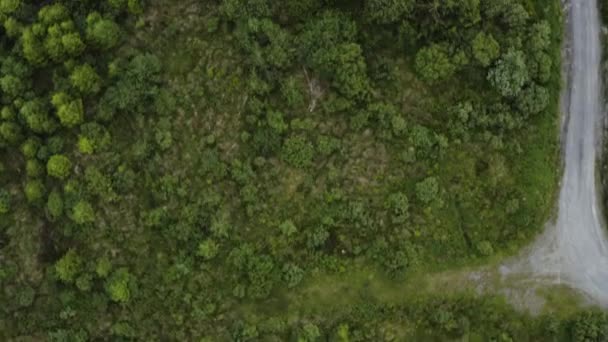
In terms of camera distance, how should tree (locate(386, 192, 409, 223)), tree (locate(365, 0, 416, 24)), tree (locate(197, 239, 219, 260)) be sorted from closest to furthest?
1. tree (locate(365, 0, 416, 24))
2. tree (locate(386, 192, 409, 223))
3. tree (locate(197, 239, 219, 260))

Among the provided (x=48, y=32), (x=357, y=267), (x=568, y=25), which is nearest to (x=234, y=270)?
(x=357, y=267)

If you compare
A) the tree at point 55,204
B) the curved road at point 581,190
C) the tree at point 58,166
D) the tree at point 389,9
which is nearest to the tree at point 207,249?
the tree at point 55,204

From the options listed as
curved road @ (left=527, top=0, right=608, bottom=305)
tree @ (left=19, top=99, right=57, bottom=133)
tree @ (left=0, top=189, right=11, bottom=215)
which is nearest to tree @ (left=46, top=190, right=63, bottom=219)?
tree @ (left=0, top=189, right=11, bottom=215)

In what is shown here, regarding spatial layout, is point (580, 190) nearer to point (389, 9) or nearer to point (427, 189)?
point (427, 189)

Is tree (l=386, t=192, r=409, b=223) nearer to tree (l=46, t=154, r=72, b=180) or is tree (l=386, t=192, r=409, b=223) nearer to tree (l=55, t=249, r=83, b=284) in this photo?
tree (l=55, t=249, r=83, b=284)

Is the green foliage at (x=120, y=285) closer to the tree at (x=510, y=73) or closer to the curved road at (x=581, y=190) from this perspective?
the curved road at (x=581, y=190)

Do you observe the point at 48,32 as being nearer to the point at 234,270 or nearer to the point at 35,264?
the point at 35,264

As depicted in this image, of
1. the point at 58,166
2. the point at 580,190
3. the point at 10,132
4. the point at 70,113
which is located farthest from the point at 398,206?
the point at 10,132
